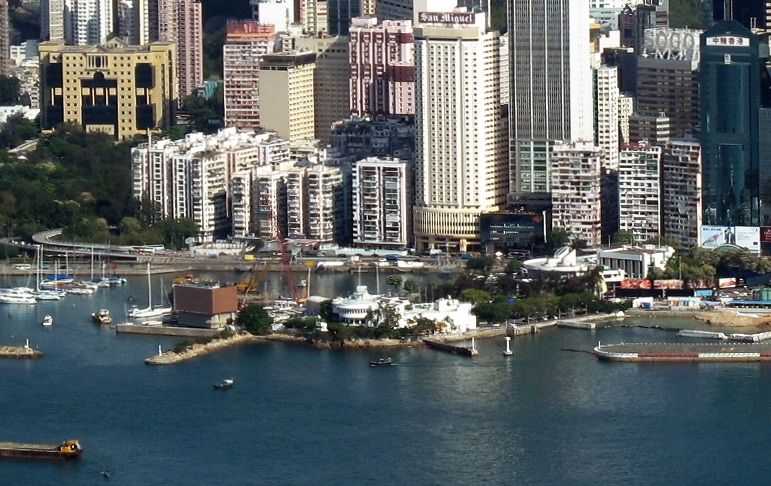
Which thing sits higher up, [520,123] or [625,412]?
[520,123]

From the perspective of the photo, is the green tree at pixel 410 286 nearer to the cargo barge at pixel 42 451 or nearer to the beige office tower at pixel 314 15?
the cargo barge at pixel 42 451

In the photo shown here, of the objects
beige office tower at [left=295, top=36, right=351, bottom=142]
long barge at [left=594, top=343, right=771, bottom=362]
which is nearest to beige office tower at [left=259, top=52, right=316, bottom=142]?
beige office tower at [left=295, top=36, right=351, bottom=142]

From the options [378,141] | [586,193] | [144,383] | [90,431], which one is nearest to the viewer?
[90,431]

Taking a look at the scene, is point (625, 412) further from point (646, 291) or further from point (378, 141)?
point (378, 141)

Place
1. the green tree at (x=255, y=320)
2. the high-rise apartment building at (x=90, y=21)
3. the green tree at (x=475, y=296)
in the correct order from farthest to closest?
the high-rise apartment building at (x=90, y=21) → the green tree at (x=475, y=296) → the green tree at (x=255, y=320)

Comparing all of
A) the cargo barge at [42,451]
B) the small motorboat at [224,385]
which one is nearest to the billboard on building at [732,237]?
the small motorboat at [224,385]

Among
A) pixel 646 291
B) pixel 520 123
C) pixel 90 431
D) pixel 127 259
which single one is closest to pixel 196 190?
pixel 127 259
